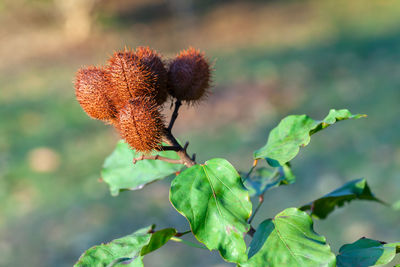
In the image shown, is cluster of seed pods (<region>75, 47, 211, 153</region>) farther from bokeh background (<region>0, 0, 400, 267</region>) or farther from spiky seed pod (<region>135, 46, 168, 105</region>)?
bokeh background (<region>0, 0, 400, 267</region>)

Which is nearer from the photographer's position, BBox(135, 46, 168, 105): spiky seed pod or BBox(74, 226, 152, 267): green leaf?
BBox(74, 226, 152, 267): green leaf

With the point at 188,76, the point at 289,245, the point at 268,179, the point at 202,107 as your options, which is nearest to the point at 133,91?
the point at 188,76

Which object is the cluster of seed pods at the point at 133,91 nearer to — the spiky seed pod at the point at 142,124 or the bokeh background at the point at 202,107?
the spiky seed pod at the point at 142,124

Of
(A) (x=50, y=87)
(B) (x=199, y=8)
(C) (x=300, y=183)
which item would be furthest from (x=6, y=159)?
(B) (x=199, y=8)

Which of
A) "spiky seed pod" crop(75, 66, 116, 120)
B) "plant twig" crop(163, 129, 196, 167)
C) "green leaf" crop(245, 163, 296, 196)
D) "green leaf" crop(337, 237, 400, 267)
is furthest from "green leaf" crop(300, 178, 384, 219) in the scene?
"spiky seed pod" crop(75, 66, 116, 120)

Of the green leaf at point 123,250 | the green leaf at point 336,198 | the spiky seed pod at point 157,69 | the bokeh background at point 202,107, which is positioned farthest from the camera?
the bokeh background at point 202,107

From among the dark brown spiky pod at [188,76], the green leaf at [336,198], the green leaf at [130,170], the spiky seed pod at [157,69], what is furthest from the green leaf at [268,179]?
the spiky seed pod at [157,69]

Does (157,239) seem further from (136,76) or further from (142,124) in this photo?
(136,76)
